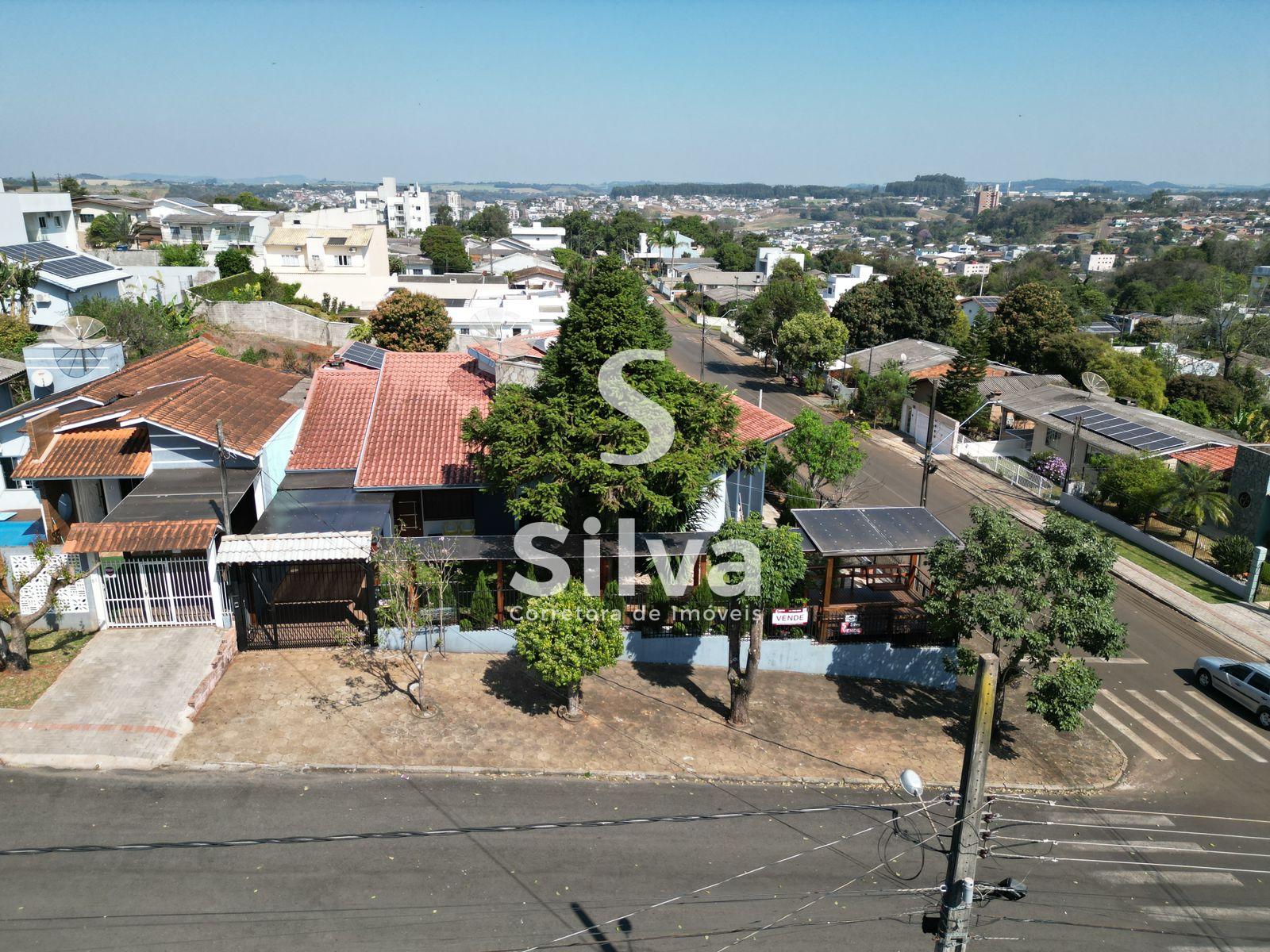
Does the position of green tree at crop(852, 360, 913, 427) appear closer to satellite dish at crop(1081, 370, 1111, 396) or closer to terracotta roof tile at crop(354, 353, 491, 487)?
satellite dish at crop(1081, 370, 1111, 396)

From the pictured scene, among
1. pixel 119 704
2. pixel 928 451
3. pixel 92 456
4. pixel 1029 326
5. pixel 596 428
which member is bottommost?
pixel 119 704

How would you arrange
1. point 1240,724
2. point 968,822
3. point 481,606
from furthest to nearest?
point 1240,724 → point 481,606 → point 968,822

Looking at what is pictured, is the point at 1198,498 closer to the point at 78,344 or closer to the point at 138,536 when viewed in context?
the point at 138,536

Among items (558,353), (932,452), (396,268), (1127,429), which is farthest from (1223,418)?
(396,268)

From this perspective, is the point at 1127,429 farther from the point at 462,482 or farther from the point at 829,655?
the point at 462,482

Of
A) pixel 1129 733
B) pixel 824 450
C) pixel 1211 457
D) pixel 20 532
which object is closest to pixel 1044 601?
pixel 1129 733

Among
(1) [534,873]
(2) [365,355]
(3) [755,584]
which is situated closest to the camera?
(1) [534,873]
